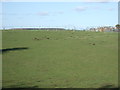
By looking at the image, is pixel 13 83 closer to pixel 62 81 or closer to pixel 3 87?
pixel 3 87

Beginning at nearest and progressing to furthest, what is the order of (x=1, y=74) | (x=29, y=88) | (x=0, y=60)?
1. (x=29, y=88)
2. (x=1, y=74)
3. (x=0, y=60)

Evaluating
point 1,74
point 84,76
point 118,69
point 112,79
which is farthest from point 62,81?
point 118,69

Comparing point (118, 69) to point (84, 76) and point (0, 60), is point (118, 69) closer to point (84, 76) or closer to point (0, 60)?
point (84, 76)

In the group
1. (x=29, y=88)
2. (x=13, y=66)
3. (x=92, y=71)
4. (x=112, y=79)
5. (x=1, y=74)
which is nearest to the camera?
(x=29, y=88)

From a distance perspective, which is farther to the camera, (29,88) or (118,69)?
(118,69)

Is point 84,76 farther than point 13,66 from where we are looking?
No

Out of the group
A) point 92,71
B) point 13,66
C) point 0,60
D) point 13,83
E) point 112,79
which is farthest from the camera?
point 0,60

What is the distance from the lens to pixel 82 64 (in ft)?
31.3

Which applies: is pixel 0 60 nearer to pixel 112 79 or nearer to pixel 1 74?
pixel 1 74

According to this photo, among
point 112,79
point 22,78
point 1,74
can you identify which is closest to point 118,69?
point 112,79

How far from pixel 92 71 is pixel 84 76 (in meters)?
0.90

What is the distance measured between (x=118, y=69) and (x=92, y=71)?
1.04m

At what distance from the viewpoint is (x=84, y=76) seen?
728 cm

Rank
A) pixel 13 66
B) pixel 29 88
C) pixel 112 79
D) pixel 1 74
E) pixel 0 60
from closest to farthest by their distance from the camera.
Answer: pixel 29 88 < pixel 112 79 < pixel 1 74 < pixel 13 66 < pixel 0 60
